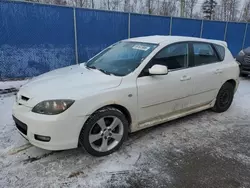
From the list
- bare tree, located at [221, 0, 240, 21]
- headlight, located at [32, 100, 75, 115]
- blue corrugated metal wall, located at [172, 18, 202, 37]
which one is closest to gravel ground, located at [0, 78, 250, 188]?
headlight, located at [32, 100, 75, 115]

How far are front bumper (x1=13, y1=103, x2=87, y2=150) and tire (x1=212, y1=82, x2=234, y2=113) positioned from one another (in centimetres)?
306

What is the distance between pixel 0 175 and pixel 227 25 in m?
13.0

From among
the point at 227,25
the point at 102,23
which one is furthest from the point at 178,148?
the point at 227,25

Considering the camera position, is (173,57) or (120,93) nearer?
(120,93)

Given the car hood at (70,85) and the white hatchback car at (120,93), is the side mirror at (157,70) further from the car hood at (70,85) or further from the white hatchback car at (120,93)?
the car hood at (70,85)

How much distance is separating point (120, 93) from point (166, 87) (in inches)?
34.0

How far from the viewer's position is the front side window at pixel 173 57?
3523mm

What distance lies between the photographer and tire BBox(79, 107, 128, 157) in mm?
2840

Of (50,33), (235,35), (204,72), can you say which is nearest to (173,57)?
(204,72)

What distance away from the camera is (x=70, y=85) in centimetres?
289

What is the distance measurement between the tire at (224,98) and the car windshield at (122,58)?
1.97 m

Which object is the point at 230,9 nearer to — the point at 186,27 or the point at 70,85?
the point at 186,27

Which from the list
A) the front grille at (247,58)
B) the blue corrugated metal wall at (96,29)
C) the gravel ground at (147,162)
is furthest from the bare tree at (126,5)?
the gravel ground at (147,162)

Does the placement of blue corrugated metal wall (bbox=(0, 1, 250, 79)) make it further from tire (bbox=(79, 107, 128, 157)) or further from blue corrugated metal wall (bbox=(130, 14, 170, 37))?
tire (bbox=(79, 107, 128, 157))
